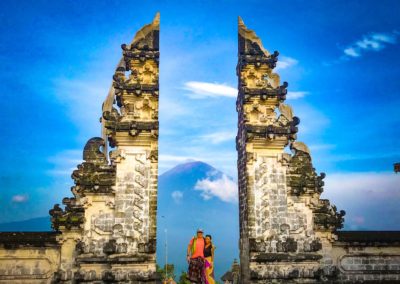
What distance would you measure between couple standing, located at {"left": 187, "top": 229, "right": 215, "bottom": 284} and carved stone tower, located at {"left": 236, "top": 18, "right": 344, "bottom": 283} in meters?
1.19

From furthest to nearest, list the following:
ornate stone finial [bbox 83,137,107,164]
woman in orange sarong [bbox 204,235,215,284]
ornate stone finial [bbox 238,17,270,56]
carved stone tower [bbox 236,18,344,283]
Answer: ornate stone finial [bbox 238,17,270,56]
ornate stone finial [bbox 83,137,107,164]
carved stone tower [bbox 236,18,344,283]
woman in orange sarong [bbox 204,235,215,284]

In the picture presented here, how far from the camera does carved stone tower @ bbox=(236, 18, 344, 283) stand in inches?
494

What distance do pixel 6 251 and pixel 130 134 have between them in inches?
190

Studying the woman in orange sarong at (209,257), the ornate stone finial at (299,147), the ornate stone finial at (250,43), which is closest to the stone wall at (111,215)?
the woman in orange sarong at (209,257)

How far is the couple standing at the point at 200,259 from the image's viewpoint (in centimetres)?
1185

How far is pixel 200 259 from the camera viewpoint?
12.0m

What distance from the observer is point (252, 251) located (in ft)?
40.8

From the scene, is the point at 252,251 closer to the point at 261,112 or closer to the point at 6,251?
the point at 261,112

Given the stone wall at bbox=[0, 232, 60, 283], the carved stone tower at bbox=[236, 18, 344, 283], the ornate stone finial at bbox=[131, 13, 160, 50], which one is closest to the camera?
the stone wall at bbox=[0, 232, 60, 283]

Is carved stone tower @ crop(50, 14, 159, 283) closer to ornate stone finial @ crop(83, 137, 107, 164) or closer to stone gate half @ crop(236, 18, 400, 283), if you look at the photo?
Result: ornate stone finial @ crop(83, 137, 107, 164)

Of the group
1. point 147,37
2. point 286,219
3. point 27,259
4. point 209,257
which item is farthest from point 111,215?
point 147,37

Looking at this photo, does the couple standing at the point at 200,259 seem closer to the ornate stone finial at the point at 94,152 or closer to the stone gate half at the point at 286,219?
the stone gate half at the point at 286,219

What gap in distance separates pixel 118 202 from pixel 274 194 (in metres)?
4.76

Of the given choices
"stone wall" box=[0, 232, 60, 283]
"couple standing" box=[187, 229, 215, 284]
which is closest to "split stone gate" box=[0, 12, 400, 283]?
"stone wall" box=[0, 232, 60, 283]
